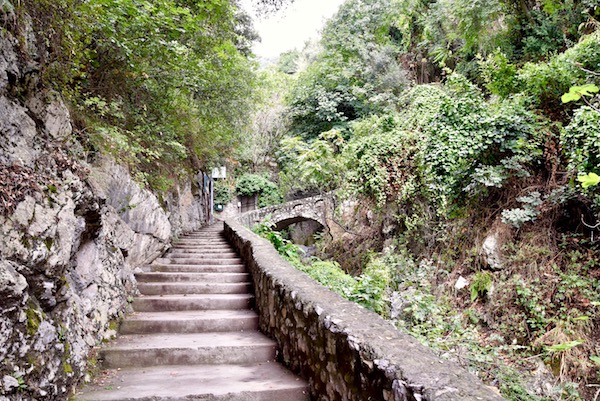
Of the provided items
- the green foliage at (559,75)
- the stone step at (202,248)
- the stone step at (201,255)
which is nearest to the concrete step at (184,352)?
the stone step at (201,255)

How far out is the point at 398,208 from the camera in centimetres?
953

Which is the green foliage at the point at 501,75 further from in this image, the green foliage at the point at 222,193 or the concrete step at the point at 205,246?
the green foliage at the point at 222,193

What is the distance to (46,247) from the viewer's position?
2410mm

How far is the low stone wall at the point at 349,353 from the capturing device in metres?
1.45

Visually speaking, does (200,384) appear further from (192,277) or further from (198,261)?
(198,261)

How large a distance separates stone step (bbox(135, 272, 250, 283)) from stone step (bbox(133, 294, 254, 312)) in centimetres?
54

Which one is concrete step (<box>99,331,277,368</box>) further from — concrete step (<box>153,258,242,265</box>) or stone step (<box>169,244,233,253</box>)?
stone step (<box>169,244,233,253</box>)

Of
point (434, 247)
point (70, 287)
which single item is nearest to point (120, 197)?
point (70, 287)

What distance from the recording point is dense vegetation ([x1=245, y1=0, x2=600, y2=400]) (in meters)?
4.89

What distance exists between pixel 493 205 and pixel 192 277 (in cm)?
579

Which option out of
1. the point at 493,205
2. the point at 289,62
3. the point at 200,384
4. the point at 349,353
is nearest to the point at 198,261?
the point at 200,384

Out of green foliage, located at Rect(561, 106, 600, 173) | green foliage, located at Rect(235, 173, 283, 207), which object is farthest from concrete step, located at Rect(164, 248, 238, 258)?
green foliage, located at Rect(235, 173, 283, 207)

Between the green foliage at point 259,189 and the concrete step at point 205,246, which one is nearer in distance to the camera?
the concrete step at point 205,246

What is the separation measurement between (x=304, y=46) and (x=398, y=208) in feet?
95.5
